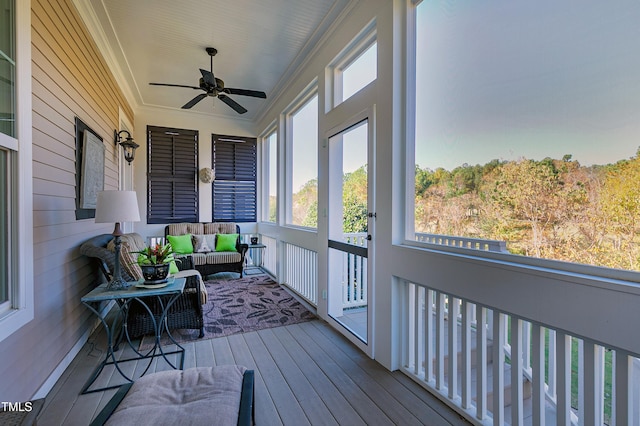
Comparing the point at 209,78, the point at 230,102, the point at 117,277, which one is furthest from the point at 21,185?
the point at 230,102

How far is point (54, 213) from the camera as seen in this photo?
7.82 feet

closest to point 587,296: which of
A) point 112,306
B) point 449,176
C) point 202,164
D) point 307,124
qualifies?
point 449,176

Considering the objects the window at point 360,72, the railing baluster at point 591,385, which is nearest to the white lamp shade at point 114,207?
the window at point 360,72

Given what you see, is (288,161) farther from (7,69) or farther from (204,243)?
(7,69)

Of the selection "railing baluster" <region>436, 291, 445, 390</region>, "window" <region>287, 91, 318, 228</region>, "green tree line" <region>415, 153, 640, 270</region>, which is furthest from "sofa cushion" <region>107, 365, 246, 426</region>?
"window" <region>287, 91, 318, 228</region>

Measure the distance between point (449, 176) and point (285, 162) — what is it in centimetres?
325

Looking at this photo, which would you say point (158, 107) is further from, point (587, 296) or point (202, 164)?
point (587, 296)

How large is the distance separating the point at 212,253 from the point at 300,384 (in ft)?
12.3

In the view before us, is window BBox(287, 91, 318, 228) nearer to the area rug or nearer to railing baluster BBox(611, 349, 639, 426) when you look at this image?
the area rug

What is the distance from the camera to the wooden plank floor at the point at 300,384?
6.19ft

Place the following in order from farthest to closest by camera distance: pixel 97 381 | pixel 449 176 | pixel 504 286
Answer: pixel 97 381 → pixel 449 176 → pixel 504 286

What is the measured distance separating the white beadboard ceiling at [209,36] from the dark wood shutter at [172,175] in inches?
55.2

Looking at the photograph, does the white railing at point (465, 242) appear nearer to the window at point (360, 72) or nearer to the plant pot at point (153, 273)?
the window at point (360, 72)

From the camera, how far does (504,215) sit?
1.76 m
